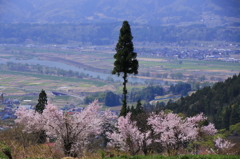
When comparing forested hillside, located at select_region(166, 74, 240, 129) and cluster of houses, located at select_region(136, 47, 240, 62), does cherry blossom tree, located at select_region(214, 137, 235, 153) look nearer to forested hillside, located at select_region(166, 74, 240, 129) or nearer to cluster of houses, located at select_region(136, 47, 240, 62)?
forested hillside, located at select_region(166, 74, 240, 129)

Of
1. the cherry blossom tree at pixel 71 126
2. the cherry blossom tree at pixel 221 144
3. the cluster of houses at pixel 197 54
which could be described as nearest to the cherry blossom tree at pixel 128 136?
the cherry blossom tree at pixel 71 126

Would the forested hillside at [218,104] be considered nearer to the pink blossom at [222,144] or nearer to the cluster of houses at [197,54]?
the pink blossom at [222,144]

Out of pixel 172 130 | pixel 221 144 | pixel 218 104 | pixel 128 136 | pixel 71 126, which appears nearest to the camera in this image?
pixel 71 126

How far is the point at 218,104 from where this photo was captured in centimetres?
4700

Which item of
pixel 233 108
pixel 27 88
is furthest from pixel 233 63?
pixel 233 108

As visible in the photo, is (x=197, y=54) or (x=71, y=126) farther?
(x=197, y=54)

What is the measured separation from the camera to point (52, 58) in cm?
14300

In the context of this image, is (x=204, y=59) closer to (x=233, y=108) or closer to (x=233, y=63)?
(x=233, y=63)

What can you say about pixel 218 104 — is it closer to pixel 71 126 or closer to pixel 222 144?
pixel 222 144

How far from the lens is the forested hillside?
40.6 metres

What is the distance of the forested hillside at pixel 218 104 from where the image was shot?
133 feet

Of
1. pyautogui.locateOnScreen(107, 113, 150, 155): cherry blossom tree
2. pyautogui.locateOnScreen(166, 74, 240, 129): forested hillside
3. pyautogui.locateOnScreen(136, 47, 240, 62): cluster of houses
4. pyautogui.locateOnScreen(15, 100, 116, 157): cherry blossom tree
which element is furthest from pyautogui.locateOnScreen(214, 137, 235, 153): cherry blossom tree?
pyautogui.locateOnScreen(136, 47, 240, 62): cluster of houses

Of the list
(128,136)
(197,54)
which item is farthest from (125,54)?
(197,54)

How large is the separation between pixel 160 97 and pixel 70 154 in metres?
64.2
